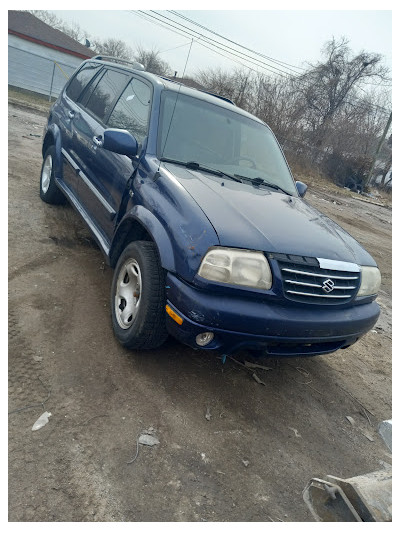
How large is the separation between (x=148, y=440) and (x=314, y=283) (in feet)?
4.54

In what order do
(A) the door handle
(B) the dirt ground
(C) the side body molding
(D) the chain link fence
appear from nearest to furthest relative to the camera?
(B) the dirt ground
(A) the door handle
(C) the side body molding
(D) the chain link fence

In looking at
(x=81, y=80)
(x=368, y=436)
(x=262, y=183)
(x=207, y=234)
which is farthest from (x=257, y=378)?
(x=81, y=80)

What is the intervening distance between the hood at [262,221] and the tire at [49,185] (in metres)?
2.58

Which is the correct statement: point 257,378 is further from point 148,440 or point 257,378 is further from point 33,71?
point 33,71

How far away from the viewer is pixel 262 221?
8.61 feet

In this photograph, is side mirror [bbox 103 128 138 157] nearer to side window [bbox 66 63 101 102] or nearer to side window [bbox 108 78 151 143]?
side window [bbox 108 78 151 143]

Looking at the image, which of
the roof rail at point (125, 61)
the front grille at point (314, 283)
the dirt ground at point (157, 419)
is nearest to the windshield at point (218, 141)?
the roof rail at point (125, 61)

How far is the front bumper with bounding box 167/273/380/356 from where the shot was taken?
7.40 feet

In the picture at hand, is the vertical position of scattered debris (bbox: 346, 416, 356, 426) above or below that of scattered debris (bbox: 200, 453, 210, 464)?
above

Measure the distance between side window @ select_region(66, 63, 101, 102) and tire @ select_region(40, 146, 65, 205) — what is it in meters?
0.74

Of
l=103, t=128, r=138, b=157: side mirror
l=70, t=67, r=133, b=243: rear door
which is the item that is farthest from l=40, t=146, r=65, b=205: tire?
l=103, t=128, r=138, b=157: side mirror

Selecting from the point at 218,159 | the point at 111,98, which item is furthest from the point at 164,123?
the point at 111,98

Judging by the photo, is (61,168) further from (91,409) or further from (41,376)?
(91,409)

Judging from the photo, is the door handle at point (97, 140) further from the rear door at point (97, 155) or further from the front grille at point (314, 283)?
the front grille at point (314, 283)
